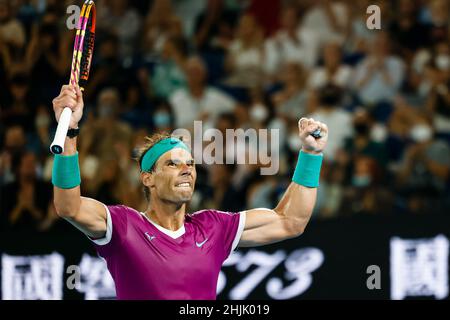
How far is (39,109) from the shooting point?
37.6 ft

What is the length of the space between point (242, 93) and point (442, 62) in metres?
2.40

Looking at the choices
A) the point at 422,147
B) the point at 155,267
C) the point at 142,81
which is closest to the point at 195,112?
the point at 142,81

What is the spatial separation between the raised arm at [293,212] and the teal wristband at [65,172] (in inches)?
Result: 49.1

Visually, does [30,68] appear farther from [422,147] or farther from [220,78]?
[422,147]

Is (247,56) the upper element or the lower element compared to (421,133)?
upper

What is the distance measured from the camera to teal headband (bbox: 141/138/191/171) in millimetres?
6254

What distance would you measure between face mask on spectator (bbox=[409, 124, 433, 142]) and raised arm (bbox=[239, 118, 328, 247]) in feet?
17.7

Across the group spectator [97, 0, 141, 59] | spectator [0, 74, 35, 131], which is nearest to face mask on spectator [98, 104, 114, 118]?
spectator [0, 74, 35, 131]

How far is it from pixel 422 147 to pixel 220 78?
2.77 m

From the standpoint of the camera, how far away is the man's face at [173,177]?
609cm

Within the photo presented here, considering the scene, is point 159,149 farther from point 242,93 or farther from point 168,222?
point 242,93

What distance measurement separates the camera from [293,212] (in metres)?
6.37

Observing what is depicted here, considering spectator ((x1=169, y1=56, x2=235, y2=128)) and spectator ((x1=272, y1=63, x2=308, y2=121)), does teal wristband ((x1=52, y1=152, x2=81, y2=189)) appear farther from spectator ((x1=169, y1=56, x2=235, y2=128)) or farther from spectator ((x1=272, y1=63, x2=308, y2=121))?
spectator ((x1=272, y1=63, x2=308, y2=121))

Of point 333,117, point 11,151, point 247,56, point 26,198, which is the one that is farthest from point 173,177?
point 247,56
